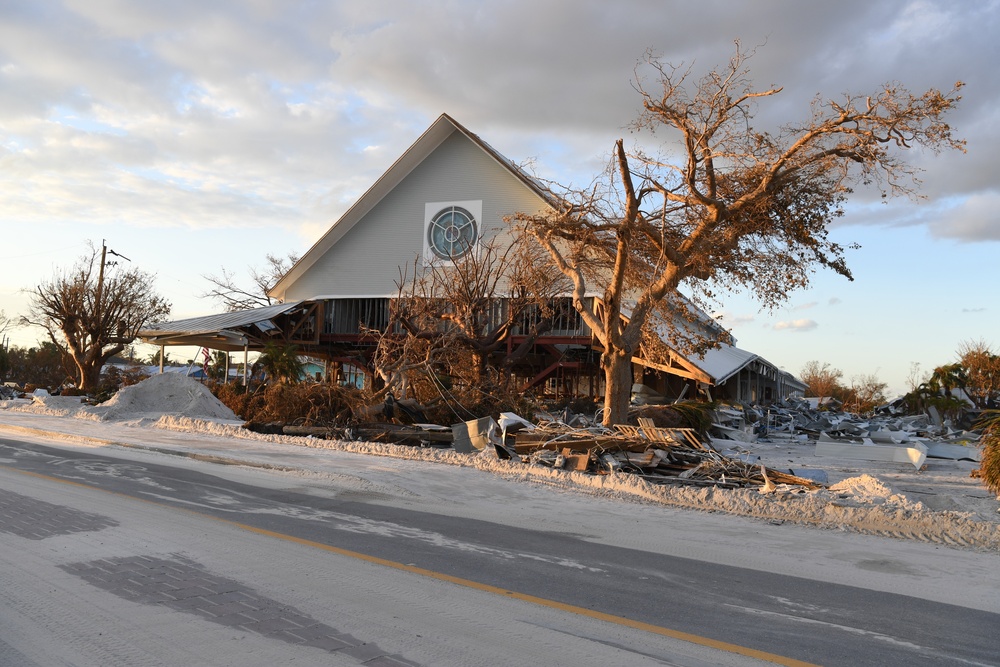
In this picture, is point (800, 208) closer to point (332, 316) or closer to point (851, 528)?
point (851, 528)

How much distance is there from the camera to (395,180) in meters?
31.7

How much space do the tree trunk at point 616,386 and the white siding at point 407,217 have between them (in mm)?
14358

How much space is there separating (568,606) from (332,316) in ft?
96.0

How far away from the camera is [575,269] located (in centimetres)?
1591

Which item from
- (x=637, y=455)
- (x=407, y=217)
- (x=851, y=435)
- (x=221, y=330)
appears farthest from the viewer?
(x=407, y=217)

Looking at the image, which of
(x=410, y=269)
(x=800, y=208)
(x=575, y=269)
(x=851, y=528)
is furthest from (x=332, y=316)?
(x=851, y=528)

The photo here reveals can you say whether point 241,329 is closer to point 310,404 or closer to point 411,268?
point 411,268

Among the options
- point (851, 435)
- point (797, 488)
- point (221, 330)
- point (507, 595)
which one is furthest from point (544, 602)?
point (221, 330)

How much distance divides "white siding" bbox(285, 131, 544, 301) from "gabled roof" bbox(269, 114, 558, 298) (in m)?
0.21

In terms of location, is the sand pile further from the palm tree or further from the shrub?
the shrub

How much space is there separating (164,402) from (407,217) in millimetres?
12518

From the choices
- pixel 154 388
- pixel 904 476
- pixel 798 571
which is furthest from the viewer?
pixel 154 388

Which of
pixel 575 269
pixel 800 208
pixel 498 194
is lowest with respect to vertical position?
pixel 575 269

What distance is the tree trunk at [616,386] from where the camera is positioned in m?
15.6
